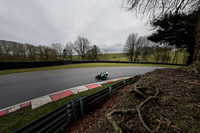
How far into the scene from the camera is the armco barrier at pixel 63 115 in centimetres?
161

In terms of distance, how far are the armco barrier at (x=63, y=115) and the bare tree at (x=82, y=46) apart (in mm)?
30338

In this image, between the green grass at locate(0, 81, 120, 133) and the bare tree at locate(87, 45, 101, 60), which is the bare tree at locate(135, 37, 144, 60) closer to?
the bare tree at locate(87, 45, 101, 60)

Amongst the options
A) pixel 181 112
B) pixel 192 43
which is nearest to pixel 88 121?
pixel 181 112

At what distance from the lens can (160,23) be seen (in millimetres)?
8492

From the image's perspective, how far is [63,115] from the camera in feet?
6.96

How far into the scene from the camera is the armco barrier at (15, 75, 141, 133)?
1.61 m

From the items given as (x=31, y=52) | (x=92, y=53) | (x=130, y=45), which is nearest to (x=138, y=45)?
(x=130, y=45)

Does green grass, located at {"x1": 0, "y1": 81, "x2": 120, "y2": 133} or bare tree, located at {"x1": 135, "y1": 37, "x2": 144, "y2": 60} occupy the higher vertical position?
bare tree, located at {"x1": 135, "y1": 37, "x2": 144, "y2": 60}

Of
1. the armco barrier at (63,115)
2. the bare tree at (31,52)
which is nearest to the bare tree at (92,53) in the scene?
the bare tree at (31,52)

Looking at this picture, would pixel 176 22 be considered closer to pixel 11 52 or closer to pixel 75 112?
pixel 75 112

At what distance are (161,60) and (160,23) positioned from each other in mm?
28109

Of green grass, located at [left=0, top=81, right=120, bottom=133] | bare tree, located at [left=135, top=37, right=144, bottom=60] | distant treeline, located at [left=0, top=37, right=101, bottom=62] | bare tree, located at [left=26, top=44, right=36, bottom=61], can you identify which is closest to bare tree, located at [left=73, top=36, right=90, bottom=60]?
distant treeline, located at [left=0, top=37, right=101, bottom=62]

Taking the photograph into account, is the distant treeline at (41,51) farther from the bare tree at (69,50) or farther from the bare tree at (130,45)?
the bare tree at (130,45)

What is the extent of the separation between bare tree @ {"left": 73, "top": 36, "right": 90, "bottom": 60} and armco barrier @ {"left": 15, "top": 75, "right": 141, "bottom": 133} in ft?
99.5
